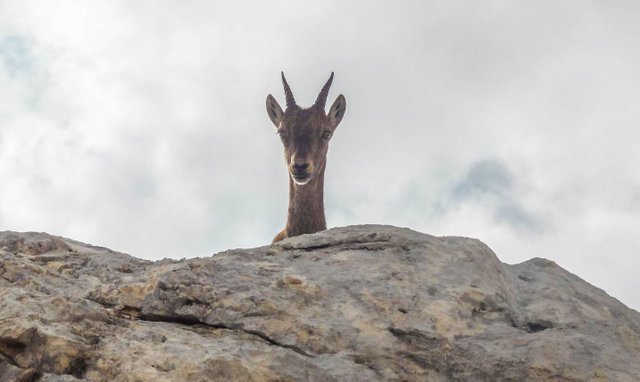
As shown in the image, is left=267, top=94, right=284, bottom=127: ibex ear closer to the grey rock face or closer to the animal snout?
the animal snout

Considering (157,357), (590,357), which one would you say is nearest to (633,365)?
(590,357)

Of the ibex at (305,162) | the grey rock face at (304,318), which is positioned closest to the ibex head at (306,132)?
the ibex at (305,162)

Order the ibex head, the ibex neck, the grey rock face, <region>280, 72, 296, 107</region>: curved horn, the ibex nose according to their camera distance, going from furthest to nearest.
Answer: <region>280, 72, 296, 107</region>: curved horn
the ibex neck
the ibex head
the ibex nose
the grey rock face

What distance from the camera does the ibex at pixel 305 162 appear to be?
1250 centimetres

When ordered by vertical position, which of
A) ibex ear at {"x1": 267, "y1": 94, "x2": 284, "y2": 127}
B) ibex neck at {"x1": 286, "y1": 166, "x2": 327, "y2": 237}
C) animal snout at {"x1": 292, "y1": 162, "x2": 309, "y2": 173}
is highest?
ibex ear at {"x1": 267, "y1": 94, "x2": 284, "y2": 127}

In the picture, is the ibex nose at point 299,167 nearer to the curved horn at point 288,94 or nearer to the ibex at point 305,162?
the ibex at point 305,162

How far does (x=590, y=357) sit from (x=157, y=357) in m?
2.95

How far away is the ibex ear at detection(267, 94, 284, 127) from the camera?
14.5m

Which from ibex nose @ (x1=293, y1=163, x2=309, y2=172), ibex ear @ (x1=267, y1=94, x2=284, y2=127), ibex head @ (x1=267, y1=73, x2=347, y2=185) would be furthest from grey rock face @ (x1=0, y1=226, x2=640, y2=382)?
ibex ear @ (x1=267, y1=94, x2=284, y2=127)

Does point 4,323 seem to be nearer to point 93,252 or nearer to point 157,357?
point 157,357

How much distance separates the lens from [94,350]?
4152 millimetres

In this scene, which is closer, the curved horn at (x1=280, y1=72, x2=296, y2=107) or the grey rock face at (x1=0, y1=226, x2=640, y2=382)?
the grey rock face at (x1=0, y1=226, x2=640, y2=382)

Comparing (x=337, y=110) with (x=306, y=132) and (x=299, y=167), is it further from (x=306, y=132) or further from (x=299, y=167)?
(x=299, y=167)

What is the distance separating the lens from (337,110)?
14469mm
